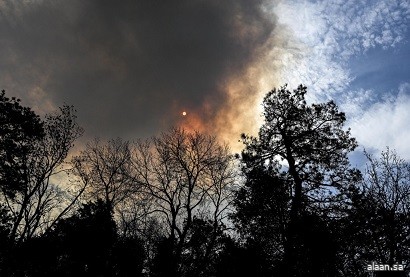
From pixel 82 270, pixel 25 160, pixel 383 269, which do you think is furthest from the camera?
pixel 82 270

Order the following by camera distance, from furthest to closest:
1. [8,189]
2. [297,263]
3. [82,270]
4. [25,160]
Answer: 1. [82,270]
2. [25,160]
3. [8,189]
4. [297,263]

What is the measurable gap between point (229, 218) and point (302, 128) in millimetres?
7602

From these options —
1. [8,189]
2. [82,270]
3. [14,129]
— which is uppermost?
[14,129]

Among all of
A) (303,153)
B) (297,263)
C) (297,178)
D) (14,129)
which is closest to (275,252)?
(297,263)

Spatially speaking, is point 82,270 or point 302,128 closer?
point 302,128

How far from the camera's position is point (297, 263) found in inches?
621

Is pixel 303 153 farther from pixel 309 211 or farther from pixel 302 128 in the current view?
pixel 309 211

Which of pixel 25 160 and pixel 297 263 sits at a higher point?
pixel 25 160

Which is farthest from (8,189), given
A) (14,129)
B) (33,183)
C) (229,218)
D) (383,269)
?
(383,269)

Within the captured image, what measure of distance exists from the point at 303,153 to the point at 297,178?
1.61 metres

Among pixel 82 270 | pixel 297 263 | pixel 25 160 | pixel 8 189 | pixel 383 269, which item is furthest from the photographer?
pixel 82 270

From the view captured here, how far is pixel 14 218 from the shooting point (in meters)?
17.7

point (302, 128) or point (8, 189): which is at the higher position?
point (302, 128)

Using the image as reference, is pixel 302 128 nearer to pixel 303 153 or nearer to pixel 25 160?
pixel 303 153
